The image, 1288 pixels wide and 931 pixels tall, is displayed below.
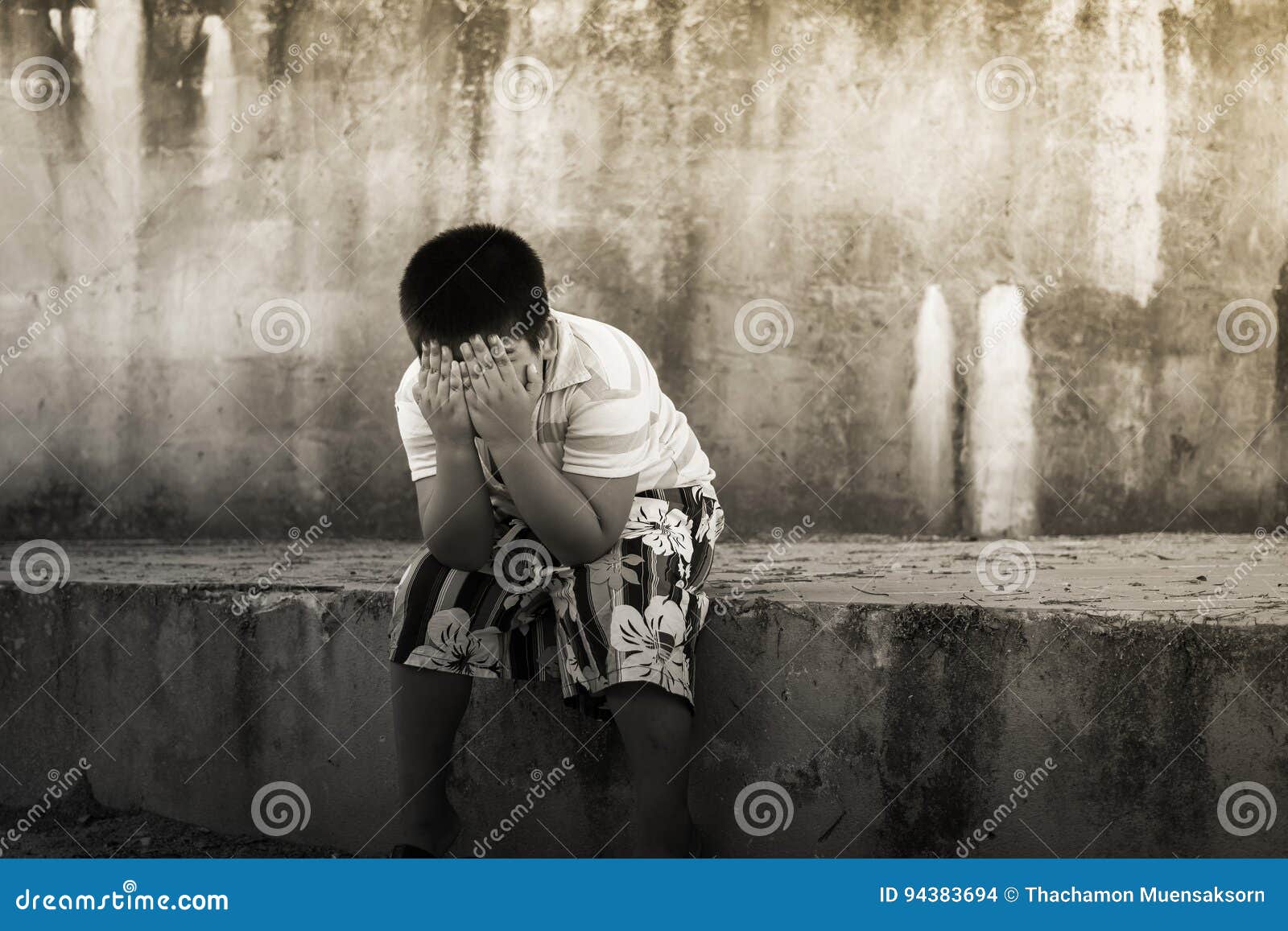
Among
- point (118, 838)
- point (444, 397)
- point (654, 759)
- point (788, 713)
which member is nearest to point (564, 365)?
point (444, 397)

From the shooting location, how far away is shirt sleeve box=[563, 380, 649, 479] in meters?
1.91

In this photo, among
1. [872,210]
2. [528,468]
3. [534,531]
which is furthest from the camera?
[872,210]

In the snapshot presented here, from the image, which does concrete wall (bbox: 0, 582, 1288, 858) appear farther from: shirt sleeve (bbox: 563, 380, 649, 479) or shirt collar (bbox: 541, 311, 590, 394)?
shirt collar (bbox: 541, 311, 590, 394)

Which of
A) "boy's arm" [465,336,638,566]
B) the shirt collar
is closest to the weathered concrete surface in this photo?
"boy's arm" [465,336,638,566]

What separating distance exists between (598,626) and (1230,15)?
3.74 metres

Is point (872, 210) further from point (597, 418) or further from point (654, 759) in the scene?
point (654, 759)

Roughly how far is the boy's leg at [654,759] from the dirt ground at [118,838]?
106cm

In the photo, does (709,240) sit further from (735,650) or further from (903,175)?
(735,650)

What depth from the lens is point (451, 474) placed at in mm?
1940

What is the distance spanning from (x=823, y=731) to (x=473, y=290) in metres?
1.10

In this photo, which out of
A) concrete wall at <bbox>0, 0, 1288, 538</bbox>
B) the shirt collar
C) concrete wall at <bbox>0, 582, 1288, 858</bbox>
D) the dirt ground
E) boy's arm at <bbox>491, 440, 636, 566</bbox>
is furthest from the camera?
concrete wall at <bbox>0, 0, 1288, 538</bbox>

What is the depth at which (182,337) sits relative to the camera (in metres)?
4.46

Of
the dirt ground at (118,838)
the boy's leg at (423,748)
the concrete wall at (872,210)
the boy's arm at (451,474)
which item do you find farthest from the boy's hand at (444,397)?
the concrete wall at (872,210)

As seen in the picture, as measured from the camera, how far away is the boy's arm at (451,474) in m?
1.90
